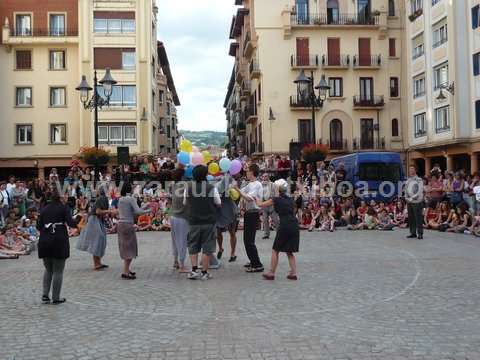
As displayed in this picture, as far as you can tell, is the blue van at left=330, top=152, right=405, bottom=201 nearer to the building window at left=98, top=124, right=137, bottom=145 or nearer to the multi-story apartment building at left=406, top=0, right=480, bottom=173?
the multi-story apartment building at left=406, top=0, right=480, bottom=173

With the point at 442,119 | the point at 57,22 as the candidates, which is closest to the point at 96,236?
the point at 442,119

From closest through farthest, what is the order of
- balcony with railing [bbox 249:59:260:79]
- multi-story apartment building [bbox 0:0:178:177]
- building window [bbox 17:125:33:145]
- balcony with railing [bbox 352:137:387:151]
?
1. multi-story apartment building [bbox 0:0:178:177]
2. building window [bbox 17:125:33:145]
3. balcony with railing [bbox 352:137:387:151]
4. balcony with railing [bbox 249:59:260:79]

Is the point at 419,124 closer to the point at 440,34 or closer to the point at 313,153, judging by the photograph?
the point at 440,34

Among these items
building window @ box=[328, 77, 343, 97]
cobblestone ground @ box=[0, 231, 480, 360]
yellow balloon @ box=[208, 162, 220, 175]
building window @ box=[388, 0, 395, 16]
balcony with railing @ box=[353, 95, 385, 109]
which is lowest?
cobblestone ground @ box=[0, 231, 480, 360]

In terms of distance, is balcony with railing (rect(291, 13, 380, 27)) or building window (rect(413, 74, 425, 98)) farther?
balcony with railing (rect(291, 13, 380, 27))

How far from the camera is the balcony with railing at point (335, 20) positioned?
46188mm

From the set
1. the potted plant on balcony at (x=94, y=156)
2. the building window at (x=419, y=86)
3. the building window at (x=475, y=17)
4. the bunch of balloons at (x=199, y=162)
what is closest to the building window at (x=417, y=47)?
the building window at (x=419, y=86)

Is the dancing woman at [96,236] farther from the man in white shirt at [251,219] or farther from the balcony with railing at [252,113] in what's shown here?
the balcony with railing at [252,113]

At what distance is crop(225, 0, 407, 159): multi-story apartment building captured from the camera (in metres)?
46.1

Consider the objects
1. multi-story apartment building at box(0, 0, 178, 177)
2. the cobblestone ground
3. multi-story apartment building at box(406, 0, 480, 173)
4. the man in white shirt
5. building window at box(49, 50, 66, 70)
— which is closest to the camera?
the cobblestone ground

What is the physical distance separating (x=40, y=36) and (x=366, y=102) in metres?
26.1

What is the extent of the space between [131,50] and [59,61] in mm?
5913

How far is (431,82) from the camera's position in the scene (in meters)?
41.3

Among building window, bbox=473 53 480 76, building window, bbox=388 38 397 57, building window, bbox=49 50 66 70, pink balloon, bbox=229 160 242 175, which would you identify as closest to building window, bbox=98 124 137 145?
building window, bbox=49 50 66 70
